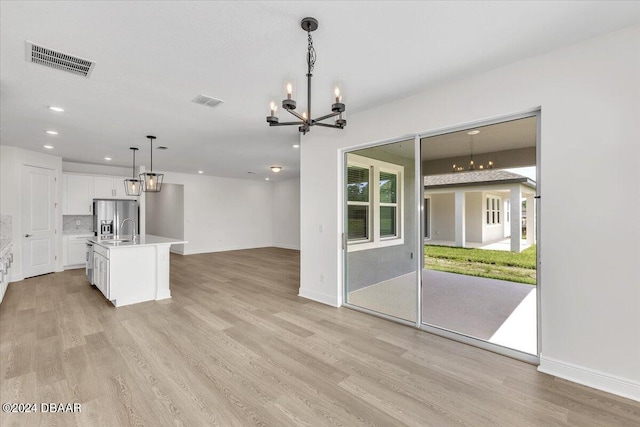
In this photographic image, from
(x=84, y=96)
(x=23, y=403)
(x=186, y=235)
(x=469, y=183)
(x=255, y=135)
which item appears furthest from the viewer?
(x=186, y=235)

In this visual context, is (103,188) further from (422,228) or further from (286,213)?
(422,228)

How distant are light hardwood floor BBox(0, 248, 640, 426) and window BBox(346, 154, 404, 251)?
1.17 metres

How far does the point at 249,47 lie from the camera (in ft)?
7.98

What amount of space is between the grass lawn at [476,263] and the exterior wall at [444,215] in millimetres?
390

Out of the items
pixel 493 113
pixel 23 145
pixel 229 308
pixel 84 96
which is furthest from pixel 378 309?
pixel 23 145

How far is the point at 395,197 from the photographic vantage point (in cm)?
426

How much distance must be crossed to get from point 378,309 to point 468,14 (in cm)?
340

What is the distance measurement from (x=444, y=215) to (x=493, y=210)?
1.06 m

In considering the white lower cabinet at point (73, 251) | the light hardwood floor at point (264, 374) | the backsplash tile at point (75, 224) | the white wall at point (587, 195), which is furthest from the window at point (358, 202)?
the backsplash tile at point (75, 224)

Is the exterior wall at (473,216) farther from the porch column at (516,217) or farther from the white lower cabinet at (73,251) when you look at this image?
the white lower cabinet at (73,251)

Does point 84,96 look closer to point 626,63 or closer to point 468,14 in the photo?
point 468,14

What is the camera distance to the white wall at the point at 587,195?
220 centimetres

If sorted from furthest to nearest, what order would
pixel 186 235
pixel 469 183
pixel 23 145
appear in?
pixel 186 235, pixel 469 183, pixel 23 145

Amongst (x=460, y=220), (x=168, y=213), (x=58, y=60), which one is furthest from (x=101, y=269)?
(x=460, y=220)
